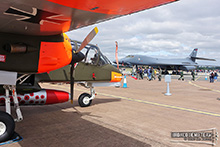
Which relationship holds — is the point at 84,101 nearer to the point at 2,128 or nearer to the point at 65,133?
the point at 65,133

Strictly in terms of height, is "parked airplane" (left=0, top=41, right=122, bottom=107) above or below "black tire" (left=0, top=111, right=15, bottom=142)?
above

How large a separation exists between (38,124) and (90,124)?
1727 millimetres

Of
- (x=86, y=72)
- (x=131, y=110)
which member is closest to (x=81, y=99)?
(x=86, y=72)

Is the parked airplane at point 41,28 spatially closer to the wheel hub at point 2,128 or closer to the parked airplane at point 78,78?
the wheel hub at point 2,128

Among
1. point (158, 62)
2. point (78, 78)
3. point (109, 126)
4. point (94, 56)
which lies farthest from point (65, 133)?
point (158, 62)

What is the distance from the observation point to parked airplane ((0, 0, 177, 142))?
9.48 feet

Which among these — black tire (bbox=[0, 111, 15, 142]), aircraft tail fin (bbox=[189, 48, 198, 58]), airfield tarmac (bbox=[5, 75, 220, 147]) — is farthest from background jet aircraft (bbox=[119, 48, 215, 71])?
black tire (bbox=[0, 111, 15, 142])

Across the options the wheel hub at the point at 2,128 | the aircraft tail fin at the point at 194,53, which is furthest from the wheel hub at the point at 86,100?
the aircraft tail fin at the point at 194,53

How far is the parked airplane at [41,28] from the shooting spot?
2.89 m

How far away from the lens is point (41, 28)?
13.8 ft

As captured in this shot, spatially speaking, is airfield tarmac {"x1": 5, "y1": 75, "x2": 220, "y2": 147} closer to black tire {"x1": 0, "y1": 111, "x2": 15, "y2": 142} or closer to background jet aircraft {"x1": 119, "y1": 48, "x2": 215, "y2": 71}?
black tire {"x1": 0, "y1": 111, "x2": 15, "y2": 142}

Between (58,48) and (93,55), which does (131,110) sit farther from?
(58,48)

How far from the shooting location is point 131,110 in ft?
26.1

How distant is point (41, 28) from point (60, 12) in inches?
46.9
